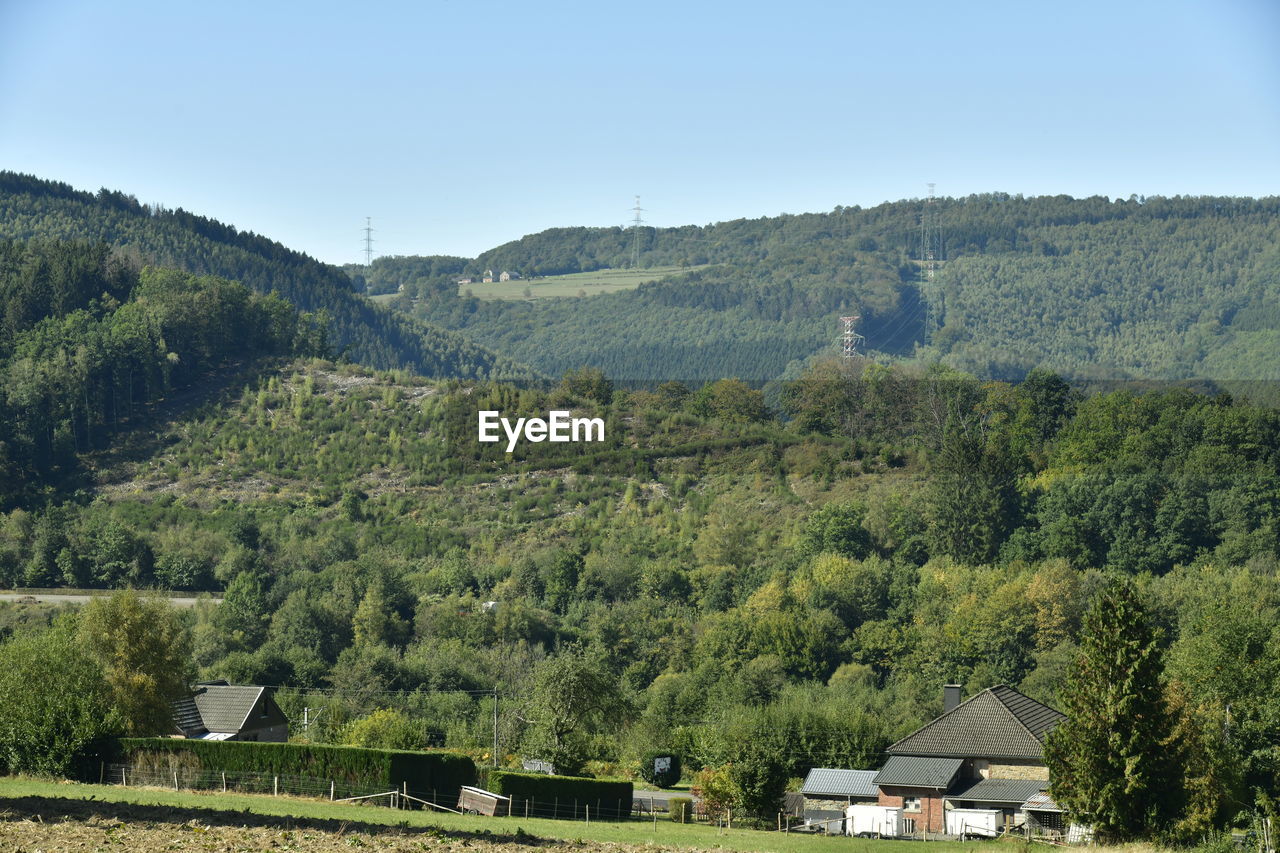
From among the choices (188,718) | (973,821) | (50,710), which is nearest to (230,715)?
(188,718)

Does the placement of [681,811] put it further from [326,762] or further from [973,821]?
[326,762]

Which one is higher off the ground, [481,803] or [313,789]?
[313,789]

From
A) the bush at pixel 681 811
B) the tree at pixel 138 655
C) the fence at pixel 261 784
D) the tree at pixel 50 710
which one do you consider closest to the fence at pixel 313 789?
the fence at pixel 261 784

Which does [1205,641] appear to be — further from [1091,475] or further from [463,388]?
[463,388]

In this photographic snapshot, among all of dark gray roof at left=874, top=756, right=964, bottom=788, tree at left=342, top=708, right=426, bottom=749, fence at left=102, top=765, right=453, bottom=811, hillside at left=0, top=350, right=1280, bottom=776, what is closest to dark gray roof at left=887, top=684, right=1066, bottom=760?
dark gray roof at left=874, top=756, right=964, bottom=788

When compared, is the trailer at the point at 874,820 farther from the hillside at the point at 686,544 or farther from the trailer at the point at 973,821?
the hillside at the point at 686,544
